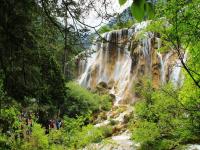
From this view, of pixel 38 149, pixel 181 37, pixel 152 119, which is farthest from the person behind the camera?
pixel 152 119

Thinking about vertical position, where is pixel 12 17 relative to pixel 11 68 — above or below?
above

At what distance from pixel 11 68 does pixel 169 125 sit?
13.6 metres

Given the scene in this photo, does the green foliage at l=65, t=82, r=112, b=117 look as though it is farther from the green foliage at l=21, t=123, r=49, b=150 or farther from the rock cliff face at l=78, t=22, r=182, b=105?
the green foliage at l=21, t=123, r=49, b=150

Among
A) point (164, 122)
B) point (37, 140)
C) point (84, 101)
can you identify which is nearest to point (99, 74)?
point (84, 101)

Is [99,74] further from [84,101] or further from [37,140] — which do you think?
[37,140]

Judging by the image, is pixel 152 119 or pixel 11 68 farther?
pixel 152 119

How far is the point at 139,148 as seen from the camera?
854 inches

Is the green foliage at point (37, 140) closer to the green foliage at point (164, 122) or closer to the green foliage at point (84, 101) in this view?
the green foliage at point (164, 122)

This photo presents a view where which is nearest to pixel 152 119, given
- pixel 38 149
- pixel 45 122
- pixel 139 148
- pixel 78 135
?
pixel 139 148

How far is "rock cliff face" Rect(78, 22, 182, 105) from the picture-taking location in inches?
1458

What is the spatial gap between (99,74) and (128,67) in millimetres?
4129

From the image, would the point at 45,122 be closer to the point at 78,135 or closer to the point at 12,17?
the point at 78,135

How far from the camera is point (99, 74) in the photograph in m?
48.5

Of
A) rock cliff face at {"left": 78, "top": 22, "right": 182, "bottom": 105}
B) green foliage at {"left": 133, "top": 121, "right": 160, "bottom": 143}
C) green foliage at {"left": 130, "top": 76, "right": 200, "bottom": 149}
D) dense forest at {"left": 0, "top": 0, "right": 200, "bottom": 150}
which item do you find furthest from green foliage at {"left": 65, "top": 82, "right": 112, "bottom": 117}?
green foliage at {"left": 133, "top": 121, "right": 160, "bottom": 143}
